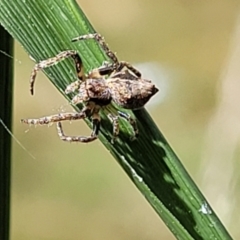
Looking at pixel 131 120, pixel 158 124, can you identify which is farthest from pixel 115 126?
pixel 158 124

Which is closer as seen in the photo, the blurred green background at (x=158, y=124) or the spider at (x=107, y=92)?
the spider at (x=107, y=92)

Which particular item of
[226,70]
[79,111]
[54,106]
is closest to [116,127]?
[79,111]

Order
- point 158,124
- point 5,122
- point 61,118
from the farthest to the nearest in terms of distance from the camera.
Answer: point 158,124 < point 61,118 < point 5,122

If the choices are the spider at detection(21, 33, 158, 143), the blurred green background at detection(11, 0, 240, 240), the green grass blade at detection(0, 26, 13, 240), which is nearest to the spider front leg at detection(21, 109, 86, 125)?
the spider at detection(21, 33, 158, 143)

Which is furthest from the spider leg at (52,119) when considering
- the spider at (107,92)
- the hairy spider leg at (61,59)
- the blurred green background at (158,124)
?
the blurred green background at (158,124)

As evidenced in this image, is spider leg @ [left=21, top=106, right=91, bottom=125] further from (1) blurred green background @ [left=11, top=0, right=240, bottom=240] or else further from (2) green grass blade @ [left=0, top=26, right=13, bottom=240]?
(1) blurred green background @ [left=11, top=0, right=240, bottom=240]

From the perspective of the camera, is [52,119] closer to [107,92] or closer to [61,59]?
[107,92]

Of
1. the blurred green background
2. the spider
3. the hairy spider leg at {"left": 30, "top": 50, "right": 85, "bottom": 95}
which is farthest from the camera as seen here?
the blurred green background

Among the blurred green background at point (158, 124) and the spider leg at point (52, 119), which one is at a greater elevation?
the spider leg at point (52, 119)

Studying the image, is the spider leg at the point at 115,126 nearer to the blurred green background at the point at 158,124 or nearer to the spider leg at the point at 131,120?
the spider leg at the point at 131,120

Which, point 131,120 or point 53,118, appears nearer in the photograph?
point 131,120
